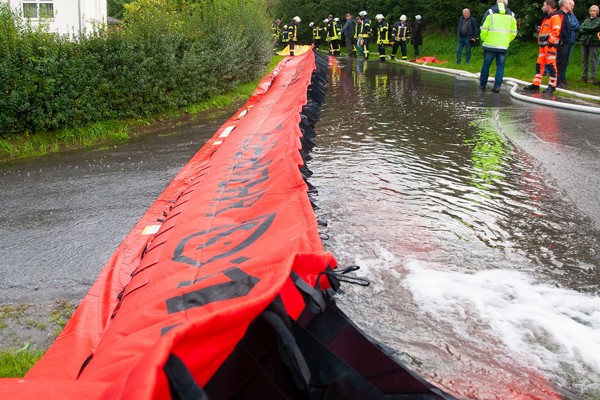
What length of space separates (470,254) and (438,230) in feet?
1.64

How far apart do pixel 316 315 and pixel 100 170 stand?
579cm

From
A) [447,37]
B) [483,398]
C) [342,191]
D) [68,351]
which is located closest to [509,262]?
[483,398]

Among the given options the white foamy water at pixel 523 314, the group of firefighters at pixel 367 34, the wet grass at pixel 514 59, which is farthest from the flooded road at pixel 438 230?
the group of firefighters at pixel 367 34

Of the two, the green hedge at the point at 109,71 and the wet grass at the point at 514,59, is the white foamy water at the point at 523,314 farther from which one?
the wet grass at the point at 514,59

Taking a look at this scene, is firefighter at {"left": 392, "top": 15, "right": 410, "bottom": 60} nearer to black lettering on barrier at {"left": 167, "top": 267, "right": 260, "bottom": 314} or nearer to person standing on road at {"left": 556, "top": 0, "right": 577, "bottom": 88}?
person standing on road at {"left": 556, "top": 0, "right": 577, "bottom": 88}

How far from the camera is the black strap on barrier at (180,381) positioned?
155 centimetres

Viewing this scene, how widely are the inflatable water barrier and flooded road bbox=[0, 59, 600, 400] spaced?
70 cm

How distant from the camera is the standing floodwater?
2908 millimetres

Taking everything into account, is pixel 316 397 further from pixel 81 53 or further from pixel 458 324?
pixel 81 53

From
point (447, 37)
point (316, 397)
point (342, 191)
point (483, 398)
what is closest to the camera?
point (316, 397)

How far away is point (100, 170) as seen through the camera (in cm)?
737

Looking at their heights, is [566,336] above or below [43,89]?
below

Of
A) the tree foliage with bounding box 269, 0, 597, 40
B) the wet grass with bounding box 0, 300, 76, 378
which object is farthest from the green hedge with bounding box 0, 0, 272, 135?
the tree foliage with bounding box 269, 0, 597, 40

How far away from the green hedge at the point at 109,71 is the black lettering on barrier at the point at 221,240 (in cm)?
609
